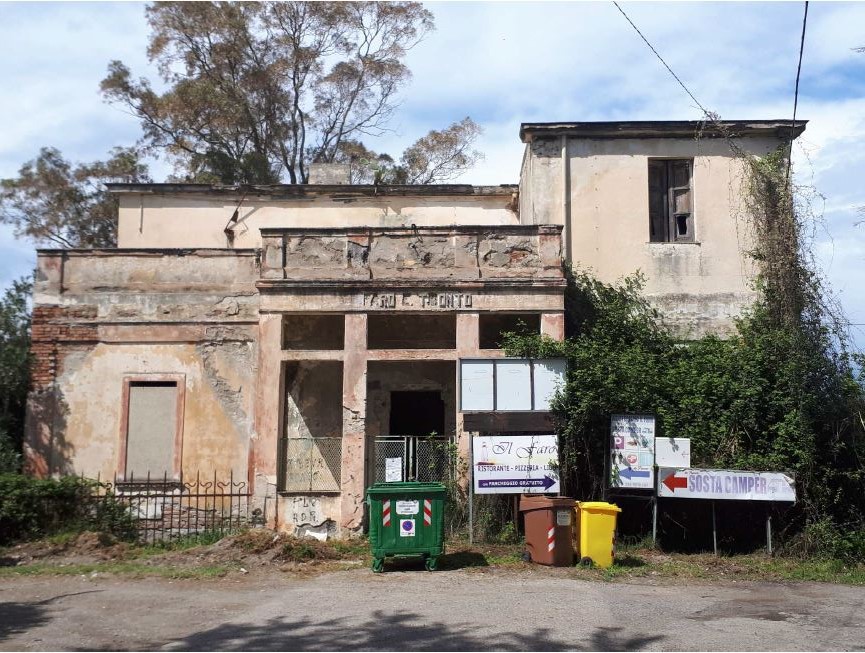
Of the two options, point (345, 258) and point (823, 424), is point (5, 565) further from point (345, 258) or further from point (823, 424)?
point (823, 424)

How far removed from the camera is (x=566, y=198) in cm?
1856

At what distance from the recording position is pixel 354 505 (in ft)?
51.6

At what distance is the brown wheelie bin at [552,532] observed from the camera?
13.1 meters

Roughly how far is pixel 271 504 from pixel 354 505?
154cm

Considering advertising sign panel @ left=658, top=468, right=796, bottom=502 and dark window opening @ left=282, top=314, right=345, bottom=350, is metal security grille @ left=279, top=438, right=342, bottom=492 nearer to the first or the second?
dark window opening @ left=282, top=314, right=345, bottom=350

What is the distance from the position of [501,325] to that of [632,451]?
14.8 ft

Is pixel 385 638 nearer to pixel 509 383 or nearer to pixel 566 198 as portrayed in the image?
pixel 509 383

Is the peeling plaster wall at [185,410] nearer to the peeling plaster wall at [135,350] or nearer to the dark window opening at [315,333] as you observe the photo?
the peeling plaster wall at [135,350]

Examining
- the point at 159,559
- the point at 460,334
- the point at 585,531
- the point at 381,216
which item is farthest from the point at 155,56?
the point at 585,531

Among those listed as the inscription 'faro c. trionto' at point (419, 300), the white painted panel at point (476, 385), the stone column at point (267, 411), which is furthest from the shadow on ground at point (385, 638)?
the inscription 'faro c. trionto' at point (419, 300)

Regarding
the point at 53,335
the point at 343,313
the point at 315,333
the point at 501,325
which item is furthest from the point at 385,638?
the point at 53,335

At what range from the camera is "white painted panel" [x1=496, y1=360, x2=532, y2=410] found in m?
15.1

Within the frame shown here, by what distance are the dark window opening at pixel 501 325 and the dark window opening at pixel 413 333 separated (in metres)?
0.73

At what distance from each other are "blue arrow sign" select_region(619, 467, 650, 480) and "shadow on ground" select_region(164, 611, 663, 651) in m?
5.49
